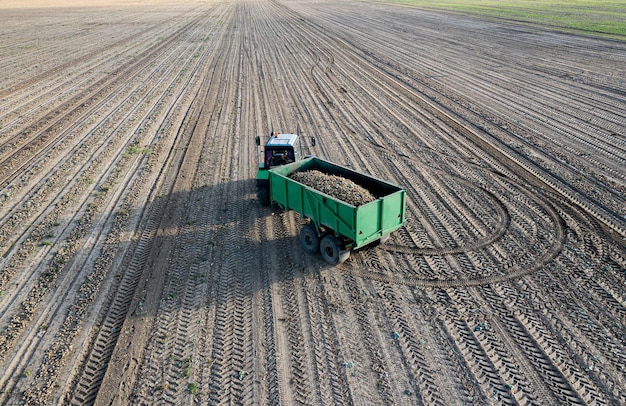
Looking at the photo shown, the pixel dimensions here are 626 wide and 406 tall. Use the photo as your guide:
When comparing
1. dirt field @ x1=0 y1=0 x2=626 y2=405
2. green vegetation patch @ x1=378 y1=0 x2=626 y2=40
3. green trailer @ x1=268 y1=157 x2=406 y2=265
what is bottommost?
dirt field @ x1=0 y1=0 x2=626 y2=405

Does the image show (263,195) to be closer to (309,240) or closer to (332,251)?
(309,240)

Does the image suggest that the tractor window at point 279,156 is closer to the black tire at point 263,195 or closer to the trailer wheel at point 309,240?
the black tire at point 263,195

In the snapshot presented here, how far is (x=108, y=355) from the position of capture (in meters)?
8.08

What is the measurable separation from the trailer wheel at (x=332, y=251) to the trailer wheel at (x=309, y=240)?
9.8 inches

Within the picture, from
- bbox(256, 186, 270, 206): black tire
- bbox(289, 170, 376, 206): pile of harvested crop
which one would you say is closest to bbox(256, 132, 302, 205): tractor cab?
bbox(256, 186, 270, 206): black tire

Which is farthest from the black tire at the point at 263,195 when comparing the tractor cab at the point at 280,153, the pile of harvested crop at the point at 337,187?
the pile of harvested crop at the point at 337,187

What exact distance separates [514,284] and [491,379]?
110 inches

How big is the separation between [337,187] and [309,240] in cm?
144

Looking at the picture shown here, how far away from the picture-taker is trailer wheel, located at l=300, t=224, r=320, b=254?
10633mm

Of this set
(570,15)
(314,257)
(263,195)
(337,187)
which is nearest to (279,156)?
(263,195)

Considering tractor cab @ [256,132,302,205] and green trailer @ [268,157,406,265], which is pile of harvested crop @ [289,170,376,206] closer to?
green trailer @ [268,157,406,265]

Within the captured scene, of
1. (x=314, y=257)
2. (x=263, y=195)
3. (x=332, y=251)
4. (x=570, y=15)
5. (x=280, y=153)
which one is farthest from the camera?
(x=570, y=15)

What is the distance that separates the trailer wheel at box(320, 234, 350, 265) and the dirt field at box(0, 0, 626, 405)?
299mm

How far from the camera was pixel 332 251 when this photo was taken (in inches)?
401
